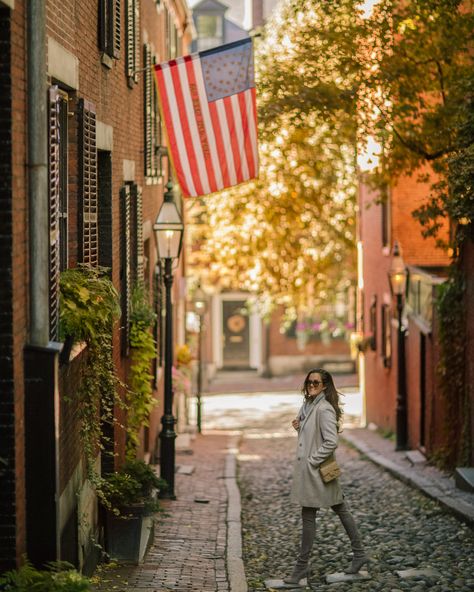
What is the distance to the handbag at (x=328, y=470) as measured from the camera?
9.44 m

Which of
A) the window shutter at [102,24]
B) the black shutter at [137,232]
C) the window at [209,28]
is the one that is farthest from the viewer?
the window at [209,28]

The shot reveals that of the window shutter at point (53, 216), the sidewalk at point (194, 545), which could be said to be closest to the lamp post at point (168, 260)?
the sidewalk at point (194, 545)

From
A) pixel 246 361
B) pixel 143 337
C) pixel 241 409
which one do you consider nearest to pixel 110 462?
pixel 143 337

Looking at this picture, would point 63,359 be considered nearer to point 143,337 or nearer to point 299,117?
point 143,337

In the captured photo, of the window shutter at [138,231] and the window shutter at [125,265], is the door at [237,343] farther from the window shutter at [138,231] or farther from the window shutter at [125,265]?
the window shutter at [125,265]

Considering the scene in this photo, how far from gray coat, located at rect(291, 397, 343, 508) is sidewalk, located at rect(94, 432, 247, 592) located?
Result: 3.21ft

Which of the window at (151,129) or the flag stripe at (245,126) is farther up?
the window at (151,129)

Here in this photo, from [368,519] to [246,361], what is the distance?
1273 inches

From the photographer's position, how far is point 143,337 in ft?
43.9

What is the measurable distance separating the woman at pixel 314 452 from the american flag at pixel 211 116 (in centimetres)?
301

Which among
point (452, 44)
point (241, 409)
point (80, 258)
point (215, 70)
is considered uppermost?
point (452, 44)

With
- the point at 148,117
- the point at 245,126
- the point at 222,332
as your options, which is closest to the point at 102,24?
the point at 245,126

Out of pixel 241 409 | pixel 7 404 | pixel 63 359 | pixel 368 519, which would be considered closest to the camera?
pixel 7 404

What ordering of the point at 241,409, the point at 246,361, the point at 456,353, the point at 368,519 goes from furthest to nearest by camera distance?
the point at 246,361, the point at 241,409, the point at 456,353, the point at 368,519
